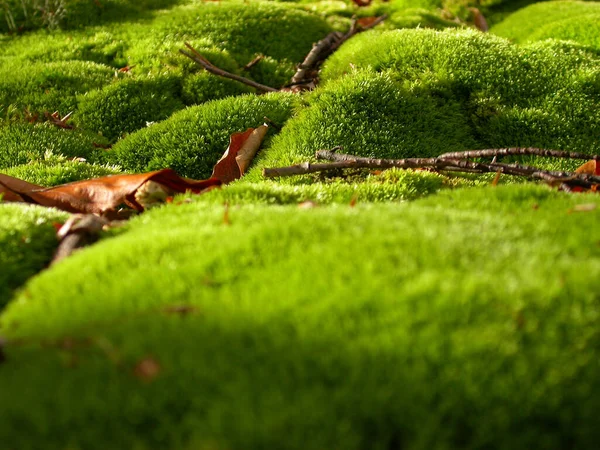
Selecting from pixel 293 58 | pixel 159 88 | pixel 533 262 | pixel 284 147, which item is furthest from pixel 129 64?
pixel 533 262

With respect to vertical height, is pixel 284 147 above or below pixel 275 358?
below

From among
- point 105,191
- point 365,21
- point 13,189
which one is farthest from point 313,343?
point 365,21

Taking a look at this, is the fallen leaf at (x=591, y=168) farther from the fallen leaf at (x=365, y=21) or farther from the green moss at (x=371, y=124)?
the fallen leaf at (x=365, y=21)

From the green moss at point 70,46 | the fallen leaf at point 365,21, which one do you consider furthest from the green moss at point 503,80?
the green moss at point 70,46


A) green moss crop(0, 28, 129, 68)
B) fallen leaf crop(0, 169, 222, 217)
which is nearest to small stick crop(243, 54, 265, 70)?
green moss crop(0, 28, 129, 68)

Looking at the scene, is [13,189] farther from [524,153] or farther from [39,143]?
[524,153]

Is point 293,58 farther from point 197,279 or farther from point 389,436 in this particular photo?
point 389,436
